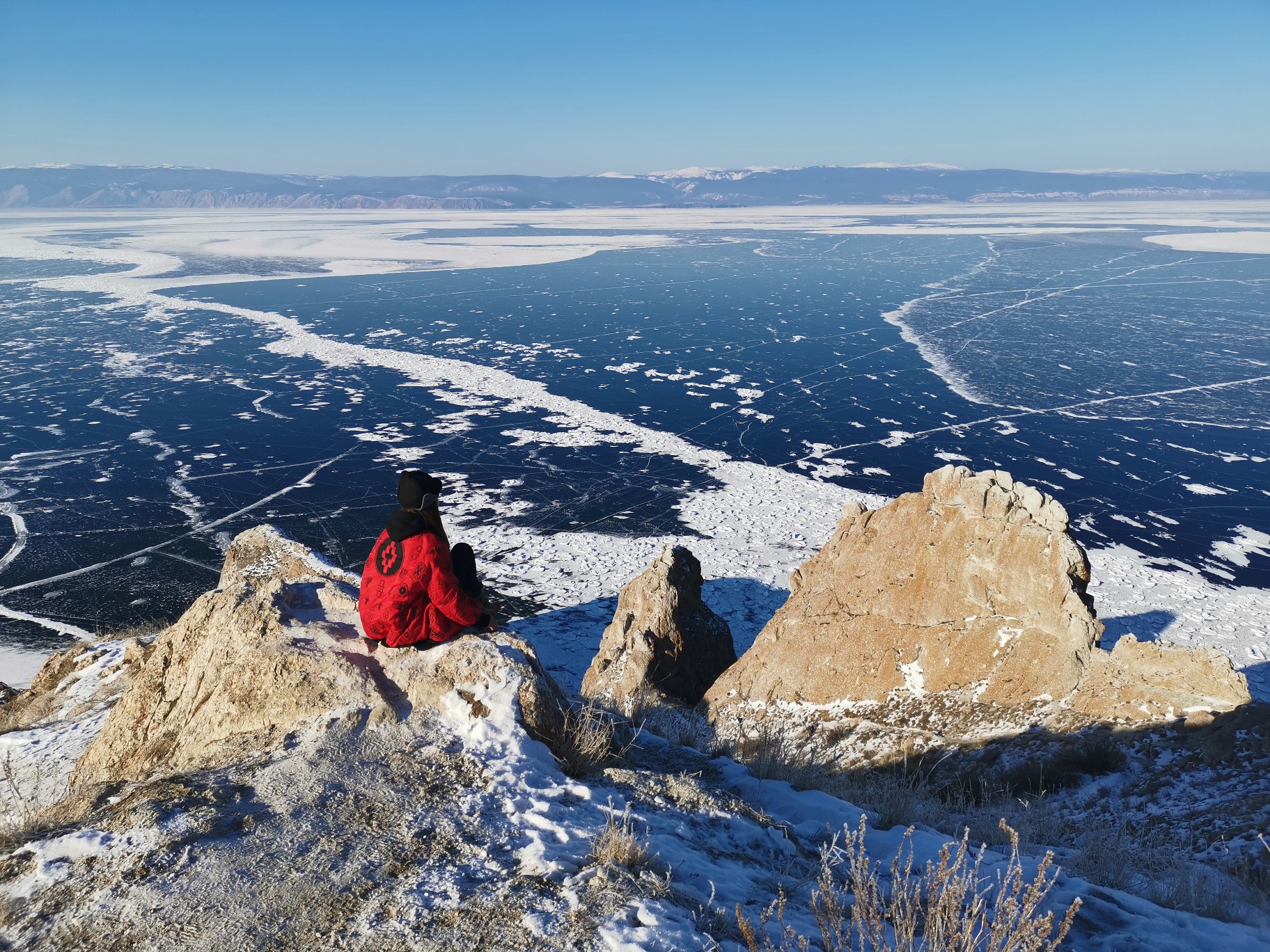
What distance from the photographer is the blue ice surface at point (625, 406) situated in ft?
62.1

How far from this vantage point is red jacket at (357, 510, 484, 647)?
16.2 ft

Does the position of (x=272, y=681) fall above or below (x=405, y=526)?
below

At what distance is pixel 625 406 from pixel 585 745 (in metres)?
23.8

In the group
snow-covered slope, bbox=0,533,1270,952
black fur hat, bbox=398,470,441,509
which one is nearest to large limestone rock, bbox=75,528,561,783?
snow-covered slope, bbox=0,533,1270,952

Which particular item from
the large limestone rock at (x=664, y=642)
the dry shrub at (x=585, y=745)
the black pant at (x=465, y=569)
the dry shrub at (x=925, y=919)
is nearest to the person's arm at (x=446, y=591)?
the black pant at (x=465, y=569)

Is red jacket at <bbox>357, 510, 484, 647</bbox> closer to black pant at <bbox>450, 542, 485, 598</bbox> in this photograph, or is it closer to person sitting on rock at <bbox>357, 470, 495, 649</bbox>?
person sitting on rock at <bbox>357, 470, 495, 649</bbox>

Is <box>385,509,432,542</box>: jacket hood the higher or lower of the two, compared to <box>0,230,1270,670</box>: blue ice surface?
higher

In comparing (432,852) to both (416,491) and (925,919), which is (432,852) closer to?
(925,919)

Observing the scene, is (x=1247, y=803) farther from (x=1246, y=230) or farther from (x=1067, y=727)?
(x=1246, y=230)

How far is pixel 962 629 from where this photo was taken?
9.07 m

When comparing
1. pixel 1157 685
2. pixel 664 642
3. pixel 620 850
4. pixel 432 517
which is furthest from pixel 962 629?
pixel 620 850

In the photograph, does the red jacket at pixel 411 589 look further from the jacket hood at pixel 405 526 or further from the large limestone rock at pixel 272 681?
the large limestone rock at pixel 272 681

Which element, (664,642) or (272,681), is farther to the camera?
(664,642)

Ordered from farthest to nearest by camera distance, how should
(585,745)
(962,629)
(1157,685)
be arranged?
(962,629)
(1157,685)
(585,745)
